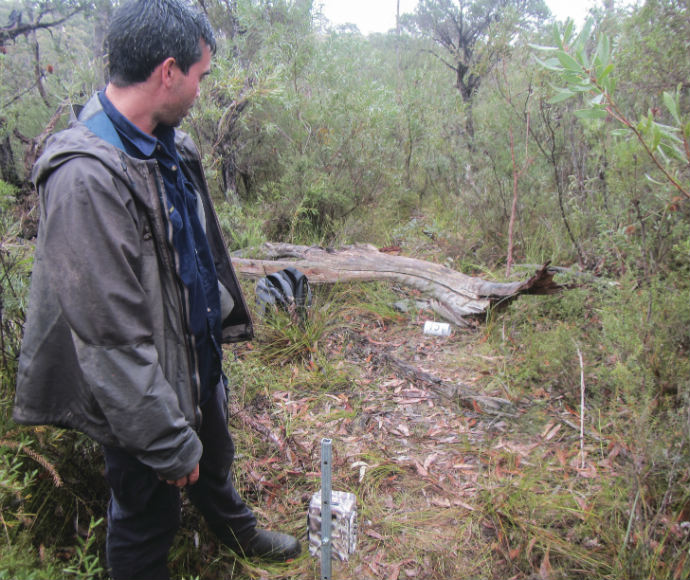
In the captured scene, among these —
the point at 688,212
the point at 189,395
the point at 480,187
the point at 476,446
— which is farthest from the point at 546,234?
the point at 189,395

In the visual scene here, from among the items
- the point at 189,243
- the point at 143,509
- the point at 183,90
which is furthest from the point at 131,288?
the point at 143,509

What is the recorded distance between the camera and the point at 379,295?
5.34 meters

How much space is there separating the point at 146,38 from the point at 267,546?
2405mm

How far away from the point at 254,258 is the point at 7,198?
8.91ft

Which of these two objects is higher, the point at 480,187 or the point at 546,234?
the point at 480,187

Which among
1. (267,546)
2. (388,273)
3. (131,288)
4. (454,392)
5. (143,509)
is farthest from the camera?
(388,273)

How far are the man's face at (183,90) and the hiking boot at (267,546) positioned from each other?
206cm

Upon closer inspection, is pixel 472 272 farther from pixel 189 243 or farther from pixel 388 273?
pixel 189 243

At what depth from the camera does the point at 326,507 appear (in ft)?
6.91

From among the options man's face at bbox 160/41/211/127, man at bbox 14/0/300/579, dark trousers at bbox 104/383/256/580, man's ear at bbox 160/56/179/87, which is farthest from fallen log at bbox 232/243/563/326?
man's ear at bbox 160/56/179/87

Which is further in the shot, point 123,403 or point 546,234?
point 546,234

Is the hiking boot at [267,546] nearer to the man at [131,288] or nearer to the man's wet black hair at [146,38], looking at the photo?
the man at [131,288]

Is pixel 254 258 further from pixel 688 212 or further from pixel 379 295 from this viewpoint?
pixel 688 212

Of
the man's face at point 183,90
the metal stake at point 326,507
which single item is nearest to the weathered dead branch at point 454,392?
the metal stake at point 326,507
